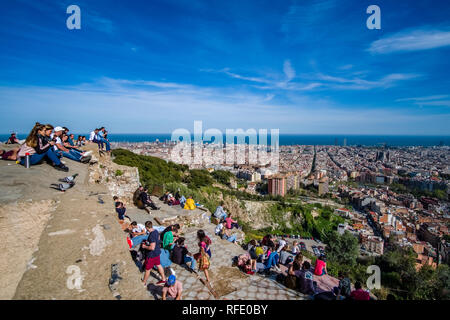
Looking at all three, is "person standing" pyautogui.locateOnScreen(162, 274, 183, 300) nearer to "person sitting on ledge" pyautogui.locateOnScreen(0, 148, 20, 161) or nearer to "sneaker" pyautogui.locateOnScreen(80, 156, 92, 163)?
"person sitting on ledge" pyautogui.locateOnScreen(0, 148, 20, 161)

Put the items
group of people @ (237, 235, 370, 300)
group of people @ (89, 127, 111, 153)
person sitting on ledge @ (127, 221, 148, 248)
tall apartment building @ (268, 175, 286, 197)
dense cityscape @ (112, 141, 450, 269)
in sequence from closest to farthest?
group of people @ (237, 235, 370, 300) < person sitting on ledge @ (127, 221, 148, 248) < group of people @ (89, 127, 111, 153) < dense cityscape @ (112, 141, 450, 269) < tall apartment building @ (268, 175, 286, 197)

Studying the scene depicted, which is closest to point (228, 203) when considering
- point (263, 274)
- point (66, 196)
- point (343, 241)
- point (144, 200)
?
point (343, 241)

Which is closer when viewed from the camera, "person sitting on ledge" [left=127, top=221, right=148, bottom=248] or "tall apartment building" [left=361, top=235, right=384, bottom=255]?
"person sitting on ledge" [left=127, top=221, right=148, bottom=248]

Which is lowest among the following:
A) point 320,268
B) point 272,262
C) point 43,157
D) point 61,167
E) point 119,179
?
point 320,268

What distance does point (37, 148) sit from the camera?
4809mm

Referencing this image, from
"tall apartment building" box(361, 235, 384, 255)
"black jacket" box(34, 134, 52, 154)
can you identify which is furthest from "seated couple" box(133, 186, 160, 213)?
"tall apartment building" box(361, 235, 384, 255)

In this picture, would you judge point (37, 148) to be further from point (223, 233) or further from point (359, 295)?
point (359, 295)

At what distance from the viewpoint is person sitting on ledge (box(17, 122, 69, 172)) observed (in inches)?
189

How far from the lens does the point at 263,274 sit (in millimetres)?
4676

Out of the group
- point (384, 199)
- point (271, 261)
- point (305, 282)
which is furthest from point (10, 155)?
point (384, 199)

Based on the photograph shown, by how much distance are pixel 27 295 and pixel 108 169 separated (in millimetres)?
6770

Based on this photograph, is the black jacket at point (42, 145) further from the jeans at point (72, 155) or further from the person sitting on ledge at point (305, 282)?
the person sitting on ledge at point (305, 282)
